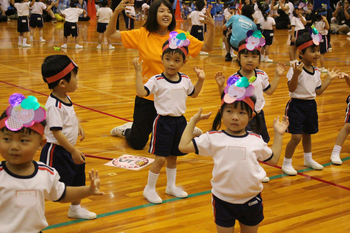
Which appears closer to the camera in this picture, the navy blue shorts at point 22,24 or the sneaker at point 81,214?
the sneaker at point 81,214

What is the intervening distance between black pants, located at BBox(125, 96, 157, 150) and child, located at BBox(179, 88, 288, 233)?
1.90 metres

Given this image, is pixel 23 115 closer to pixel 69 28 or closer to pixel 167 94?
pixel 167 94

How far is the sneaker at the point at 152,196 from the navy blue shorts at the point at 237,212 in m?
1.12

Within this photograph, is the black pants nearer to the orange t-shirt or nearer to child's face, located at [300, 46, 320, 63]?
the orange t-shirt

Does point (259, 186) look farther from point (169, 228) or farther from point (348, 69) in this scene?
point (348, 69)

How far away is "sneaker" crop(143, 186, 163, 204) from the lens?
3441mm

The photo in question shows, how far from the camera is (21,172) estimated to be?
1978mm

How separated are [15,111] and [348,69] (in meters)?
9.11

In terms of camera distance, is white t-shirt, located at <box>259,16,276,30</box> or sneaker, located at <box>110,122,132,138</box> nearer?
sneaker, located at <box>110,122,132,138</box>

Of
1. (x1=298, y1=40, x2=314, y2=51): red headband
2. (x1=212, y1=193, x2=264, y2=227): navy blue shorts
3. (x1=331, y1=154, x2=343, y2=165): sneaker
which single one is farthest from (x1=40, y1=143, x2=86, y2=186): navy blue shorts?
(x1=331, y1=154, x2=343, y2=165): sneaker

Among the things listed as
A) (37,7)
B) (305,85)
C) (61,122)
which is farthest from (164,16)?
(37,7)

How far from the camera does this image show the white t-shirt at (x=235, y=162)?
2.27 metres

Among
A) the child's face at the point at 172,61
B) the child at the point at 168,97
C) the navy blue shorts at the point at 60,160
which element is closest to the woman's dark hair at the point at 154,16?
the child at the point at 168,97

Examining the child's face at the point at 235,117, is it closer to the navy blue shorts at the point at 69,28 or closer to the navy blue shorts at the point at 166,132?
the navy blue shorts at the point at 166,132
